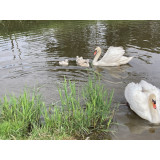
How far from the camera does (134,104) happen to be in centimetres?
567

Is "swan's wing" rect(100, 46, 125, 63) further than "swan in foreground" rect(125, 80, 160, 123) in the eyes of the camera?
Yes

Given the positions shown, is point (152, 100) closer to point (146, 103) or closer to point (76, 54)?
point (146, 103)

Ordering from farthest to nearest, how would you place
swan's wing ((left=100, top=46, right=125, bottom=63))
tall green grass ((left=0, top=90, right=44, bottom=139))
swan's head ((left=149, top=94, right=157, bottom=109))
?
swan's wing ((left=100, top=46, right=125, bottom=63))
swan's head ((left=149, top=94, right=157, bottom=109))
tall green grass ((left=0, top=90, right=44, bottom=139))

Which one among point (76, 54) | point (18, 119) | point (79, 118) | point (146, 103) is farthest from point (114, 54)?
point (18, 119)

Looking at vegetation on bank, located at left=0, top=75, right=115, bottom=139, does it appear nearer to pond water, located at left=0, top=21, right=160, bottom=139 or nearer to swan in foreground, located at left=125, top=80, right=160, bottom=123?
pond water, located at left=0, top=21, right=160, bottom=139

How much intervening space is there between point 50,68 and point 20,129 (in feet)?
15.4

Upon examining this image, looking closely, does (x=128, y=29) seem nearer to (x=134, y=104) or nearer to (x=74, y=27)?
(x=74, y=27)

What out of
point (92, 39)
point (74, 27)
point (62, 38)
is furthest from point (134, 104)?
point (74, 27)

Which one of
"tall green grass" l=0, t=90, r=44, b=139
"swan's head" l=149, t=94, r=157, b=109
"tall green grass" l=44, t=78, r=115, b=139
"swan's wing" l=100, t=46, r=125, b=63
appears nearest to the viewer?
"tall green grass" l=0, t=90, r=44, b=139

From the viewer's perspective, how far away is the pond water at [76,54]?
6.64 m

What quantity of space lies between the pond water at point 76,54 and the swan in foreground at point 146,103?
0.61 feet

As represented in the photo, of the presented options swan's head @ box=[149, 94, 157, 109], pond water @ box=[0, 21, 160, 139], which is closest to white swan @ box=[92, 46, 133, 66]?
pond water @ box=[0, 21, 160, 139]

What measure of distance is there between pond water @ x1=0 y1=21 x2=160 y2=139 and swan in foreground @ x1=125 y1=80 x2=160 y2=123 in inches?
7.4

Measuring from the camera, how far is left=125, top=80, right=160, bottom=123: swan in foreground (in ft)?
18.0
